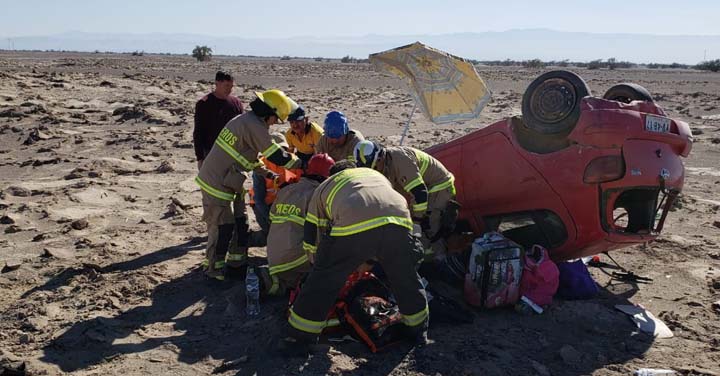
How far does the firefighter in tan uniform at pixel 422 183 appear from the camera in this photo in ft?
18.8

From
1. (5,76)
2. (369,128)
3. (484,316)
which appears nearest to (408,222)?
(484,316)

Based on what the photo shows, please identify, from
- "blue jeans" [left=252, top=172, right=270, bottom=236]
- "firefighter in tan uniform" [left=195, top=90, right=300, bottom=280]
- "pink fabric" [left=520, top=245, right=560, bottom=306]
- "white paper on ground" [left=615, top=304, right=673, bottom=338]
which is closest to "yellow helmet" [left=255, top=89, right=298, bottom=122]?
"firefighter in tan uniform" [left=195, top=90, right=300, bottom=280]

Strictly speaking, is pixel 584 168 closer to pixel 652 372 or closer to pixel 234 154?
pixel 652 372

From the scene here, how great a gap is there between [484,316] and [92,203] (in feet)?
19.0

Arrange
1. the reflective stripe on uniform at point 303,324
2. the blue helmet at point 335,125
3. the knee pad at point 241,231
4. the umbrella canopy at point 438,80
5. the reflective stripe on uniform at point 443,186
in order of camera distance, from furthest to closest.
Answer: the umbrella canopy at point 438,80 < the knee pad at point 241,231 < the blue helmet at point 335,125 < the reflective stripe on uniform at point 443,186 < the reflective stripe on uniform at point 303,324

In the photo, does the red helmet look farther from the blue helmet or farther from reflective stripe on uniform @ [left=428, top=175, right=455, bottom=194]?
reflective stripe on uniform @ [left=428, top=175, right=455, bottom=194]

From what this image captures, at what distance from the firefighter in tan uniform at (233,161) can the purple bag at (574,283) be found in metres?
2.69

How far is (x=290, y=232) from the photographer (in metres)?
5.62

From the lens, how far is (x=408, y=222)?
477 centimetres

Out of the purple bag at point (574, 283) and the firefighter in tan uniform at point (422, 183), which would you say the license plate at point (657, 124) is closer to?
the purple bag at point (574, 283)

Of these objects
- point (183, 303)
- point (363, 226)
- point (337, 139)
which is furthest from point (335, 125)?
point (183, 303)

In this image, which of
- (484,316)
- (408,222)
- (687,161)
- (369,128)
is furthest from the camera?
(369,128)

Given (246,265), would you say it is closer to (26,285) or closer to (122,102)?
(26,285)

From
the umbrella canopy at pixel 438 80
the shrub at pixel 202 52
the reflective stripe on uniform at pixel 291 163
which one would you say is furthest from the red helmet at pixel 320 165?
the shrub at pixel 202 52
